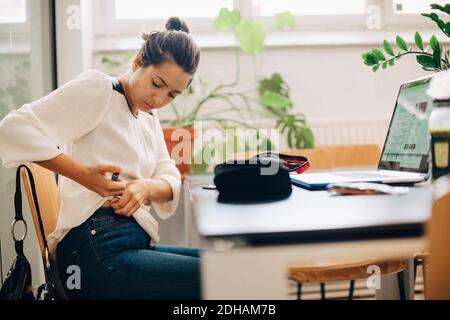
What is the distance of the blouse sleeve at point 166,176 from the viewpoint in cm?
105

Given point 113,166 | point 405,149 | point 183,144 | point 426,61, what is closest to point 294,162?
point 405,149

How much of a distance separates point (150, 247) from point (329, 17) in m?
2.06

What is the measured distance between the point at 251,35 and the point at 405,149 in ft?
4.53

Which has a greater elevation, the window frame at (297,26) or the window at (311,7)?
the window at (311,7)

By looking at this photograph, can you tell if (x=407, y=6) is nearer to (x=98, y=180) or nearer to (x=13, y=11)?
(x=13, y=11)

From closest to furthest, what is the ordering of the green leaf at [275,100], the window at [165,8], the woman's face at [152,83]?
the woman's face at [152,83] → the green leaf at [275,100] → the window at [165,8]

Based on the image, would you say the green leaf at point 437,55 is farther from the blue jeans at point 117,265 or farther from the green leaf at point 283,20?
the green leaf at point 283,20

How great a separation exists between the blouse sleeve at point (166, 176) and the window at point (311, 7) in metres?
1.65

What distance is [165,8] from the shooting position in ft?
8.30

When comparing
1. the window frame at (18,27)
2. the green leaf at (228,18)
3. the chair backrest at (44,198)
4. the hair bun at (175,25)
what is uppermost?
the green leaf at (228,18)

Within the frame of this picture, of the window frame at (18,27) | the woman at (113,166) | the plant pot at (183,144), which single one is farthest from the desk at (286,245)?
the plant pot at (183,144)

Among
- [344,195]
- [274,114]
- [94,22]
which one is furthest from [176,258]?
[94,22]

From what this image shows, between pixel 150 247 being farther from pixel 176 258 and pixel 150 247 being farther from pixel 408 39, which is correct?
pixel 408 39

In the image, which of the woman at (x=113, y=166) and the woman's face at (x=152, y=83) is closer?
the woman at (x=113, y=166)
